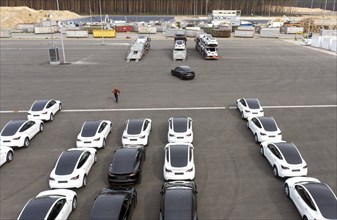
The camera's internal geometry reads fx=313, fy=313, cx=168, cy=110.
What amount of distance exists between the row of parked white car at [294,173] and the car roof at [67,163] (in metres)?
10.9

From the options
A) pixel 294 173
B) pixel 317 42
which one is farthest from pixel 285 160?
pixel 317 42

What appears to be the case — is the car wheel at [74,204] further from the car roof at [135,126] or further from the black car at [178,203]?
the car roof at [135,126]

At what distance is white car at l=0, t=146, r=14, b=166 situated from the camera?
1855cm

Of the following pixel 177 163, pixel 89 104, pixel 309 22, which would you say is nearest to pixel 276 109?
pixel 177 163

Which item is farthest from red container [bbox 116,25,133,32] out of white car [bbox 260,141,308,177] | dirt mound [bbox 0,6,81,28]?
white car [bbox 260,141,308,177]

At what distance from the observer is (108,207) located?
42.3ft

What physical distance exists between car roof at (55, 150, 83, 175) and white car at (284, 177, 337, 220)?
35.9ft

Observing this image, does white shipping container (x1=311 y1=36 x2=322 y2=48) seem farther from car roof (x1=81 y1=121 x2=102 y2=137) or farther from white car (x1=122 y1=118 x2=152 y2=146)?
car roof (x1=81 y1=121 x2=102 y2=137)

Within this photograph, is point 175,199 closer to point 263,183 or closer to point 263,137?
point 263,183

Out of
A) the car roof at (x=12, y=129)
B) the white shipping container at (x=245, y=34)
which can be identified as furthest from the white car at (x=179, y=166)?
the white shipping container at (x=245, y=34)

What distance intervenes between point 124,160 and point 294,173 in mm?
9045

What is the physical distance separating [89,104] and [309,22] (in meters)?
83.8

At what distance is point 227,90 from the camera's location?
33312 millimetres

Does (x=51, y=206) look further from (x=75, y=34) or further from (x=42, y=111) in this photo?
(x=75, y=34)
